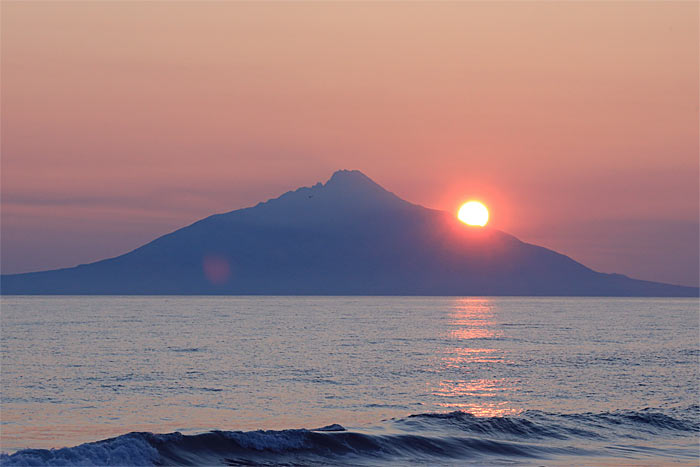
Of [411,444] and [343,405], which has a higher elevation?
[343,405]

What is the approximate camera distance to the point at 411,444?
1329 inches

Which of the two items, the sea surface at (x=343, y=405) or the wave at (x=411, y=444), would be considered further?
the sea surface at (x=343, y=405)

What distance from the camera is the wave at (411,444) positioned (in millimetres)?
29895

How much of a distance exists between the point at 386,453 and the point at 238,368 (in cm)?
2951

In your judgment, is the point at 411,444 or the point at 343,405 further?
the point at 343,405

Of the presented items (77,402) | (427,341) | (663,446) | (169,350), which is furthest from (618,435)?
(427,341)

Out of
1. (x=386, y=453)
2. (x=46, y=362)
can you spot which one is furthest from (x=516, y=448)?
(x=46, y=362)

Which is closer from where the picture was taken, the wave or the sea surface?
the wave

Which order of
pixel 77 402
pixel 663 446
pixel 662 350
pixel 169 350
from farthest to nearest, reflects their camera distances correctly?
pixel 662 350 < pixel 169 350 < pixel 77 402 < pixel 663 446

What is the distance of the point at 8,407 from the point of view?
39.7 metres

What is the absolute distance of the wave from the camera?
29.9 meters

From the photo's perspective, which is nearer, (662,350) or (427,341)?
(662,350)

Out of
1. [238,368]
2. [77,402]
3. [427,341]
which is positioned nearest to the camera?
[77,402]

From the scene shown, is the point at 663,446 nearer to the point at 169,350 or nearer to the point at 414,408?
the point at 414,408
